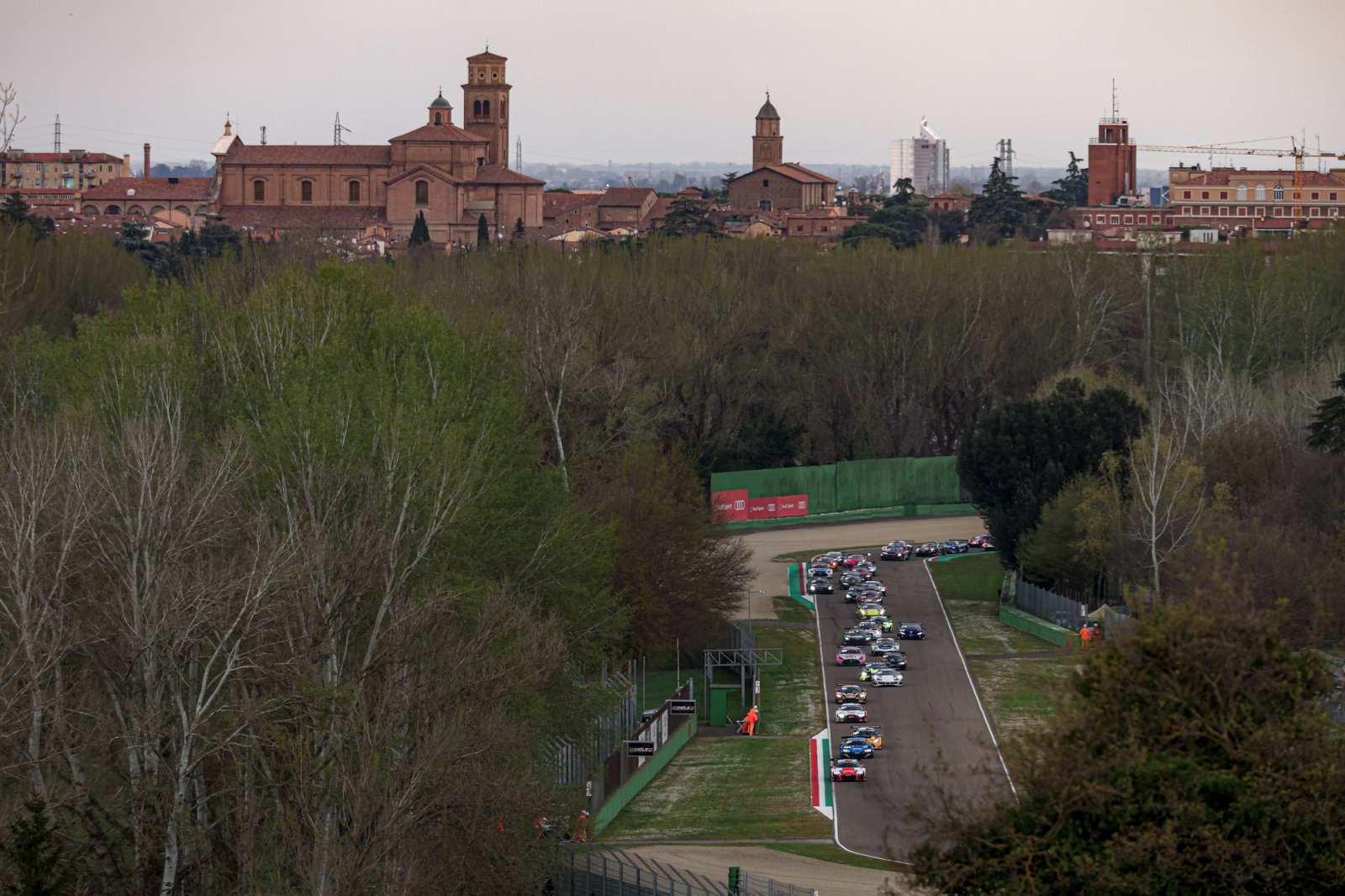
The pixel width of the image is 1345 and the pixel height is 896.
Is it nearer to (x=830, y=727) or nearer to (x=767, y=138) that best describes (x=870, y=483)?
(x=830, y=727)

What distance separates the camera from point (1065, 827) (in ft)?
61.8

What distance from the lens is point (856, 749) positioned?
39.9m

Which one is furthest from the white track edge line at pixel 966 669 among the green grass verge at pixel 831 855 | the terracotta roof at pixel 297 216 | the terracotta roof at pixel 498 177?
the terracotta roof at pixel 297 216

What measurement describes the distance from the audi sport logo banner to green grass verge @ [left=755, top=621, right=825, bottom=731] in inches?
678

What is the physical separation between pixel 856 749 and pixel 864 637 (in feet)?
42.7

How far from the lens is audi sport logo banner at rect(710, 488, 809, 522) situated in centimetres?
7262

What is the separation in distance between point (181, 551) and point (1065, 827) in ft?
45.9

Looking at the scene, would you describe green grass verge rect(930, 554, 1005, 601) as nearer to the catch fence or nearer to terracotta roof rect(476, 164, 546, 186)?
the catch fence

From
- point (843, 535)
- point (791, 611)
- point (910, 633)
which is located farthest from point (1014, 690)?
point (843, 535)

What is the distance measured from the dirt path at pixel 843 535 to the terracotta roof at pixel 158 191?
110 meters

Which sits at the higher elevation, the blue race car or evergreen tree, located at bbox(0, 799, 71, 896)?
evergreen tree, located at bbox(0, 799, 71, 896)

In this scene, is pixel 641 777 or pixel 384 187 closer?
pixel 641 777

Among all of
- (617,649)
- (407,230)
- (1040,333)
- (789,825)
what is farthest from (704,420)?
(407,230)

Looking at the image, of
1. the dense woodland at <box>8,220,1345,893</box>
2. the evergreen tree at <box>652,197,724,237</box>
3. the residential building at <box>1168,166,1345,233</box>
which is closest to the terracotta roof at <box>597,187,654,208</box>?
the residential building at <box>1168,166,1345,233</box>
